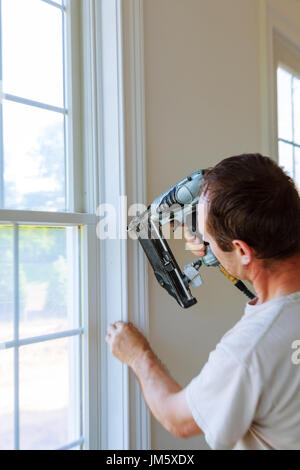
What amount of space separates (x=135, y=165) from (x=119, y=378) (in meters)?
0.62

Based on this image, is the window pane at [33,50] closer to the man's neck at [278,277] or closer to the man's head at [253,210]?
the man's head at [253,210]

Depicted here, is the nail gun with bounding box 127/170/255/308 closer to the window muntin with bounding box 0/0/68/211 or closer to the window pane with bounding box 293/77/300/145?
the window muntin with bounding box 0/0/68/211

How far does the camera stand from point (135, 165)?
1.06m

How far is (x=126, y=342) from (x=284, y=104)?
165 centimetres

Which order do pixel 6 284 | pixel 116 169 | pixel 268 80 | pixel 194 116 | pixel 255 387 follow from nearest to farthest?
pixel 255 387, pixel 6 284, pixel 116 169, pixel 194 116, pixel 268 80

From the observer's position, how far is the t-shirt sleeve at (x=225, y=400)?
63 cm

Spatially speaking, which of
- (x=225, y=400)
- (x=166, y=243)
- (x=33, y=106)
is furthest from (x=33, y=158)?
(x=225, y=400)

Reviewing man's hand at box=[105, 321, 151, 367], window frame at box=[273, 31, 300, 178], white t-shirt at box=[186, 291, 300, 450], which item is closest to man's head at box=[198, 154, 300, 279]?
white t-shirt at box=[186, 291, 300, 450]

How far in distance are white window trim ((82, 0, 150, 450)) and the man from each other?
0.32 metres

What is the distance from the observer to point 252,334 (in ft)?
2.16

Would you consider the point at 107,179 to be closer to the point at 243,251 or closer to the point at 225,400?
the point at 243,251

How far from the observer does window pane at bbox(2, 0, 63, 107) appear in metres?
0.96
